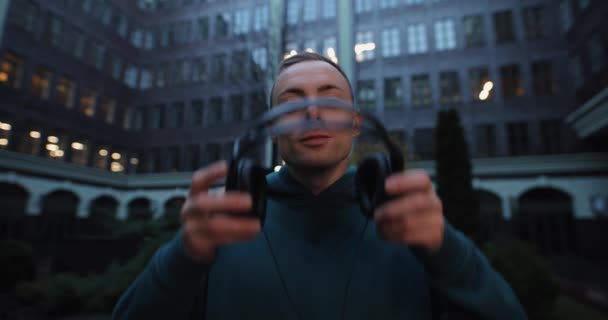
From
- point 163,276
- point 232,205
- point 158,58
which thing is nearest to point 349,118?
point 232,205

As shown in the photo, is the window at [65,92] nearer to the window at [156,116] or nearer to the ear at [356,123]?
the window at [156,116]

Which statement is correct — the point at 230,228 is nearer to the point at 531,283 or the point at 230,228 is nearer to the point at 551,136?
the point at 531,283

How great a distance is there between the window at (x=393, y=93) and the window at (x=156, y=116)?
66.1ft

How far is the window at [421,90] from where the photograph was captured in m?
22.3

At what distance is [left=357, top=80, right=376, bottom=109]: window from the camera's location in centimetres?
2317

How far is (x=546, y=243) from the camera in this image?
1833 cm

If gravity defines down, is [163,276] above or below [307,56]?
below

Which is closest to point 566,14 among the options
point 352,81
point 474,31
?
point 474,31

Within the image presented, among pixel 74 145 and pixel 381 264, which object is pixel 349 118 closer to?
pixel 381 264

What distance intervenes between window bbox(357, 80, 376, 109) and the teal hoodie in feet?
72.8

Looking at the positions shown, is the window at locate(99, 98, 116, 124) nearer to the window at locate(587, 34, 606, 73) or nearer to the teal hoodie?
the teal hoodie

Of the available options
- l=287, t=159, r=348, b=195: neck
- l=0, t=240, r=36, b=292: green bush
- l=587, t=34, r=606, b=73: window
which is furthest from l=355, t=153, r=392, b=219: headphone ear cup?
l=587, t=34, r=606, b=73: window

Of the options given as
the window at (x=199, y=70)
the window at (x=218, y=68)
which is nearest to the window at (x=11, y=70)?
the window at (x=199, y=70)

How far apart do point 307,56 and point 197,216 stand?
1177mm
